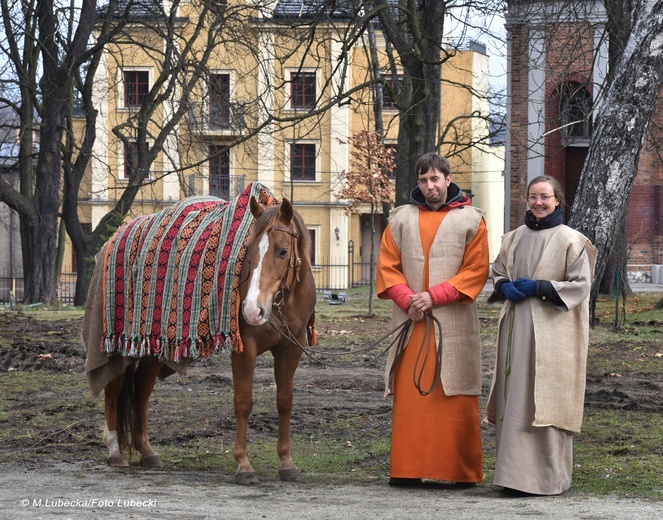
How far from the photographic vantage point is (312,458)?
751cm

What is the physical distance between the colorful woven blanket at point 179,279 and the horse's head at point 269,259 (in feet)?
0.63

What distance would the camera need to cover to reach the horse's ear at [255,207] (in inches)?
258

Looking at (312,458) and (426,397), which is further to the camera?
(312,458)

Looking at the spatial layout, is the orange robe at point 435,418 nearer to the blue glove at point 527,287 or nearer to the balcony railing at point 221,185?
the blue glove at point 527,287

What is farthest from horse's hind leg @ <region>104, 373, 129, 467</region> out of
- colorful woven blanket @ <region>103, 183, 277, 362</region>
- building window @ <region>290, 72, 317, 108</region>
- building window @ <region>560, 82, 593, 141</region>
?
building window @ <region>290, 72, 317, 108</region>

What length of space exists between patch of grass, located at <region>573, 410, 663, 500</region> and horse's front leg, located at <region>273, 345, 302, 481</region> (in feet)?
5.83

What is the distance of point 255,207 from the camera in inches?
258

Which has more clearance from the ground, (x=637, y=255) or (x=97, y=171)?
(x=97, y=171)

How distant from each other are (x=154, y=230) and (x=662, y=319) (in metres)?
11.6

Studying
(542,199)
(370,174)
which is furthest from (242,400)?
(370,174)

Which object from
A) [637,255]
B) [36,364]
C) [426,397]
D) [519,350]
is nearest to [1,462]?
[426,397]

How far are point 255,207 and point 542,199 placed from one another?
1731 millimetres

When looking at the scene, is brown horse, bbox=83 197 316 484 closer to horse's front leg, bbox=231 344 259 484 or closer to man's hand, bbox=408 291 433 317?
horse's front leg, bbox=231 344 259 484

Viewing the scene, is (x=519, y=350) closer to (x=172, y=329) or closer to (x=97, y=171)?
(x=172, y=329)
